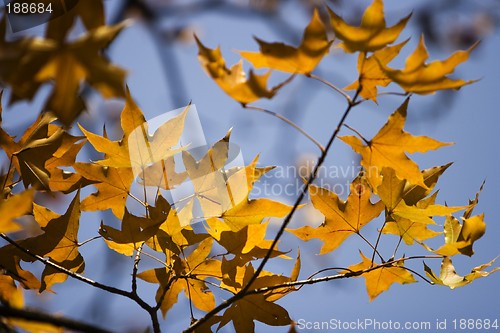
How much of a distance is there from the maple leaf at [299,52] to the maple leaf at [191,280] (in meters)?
0.40

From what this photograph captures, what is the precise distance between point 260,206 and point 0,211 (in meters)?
0.45

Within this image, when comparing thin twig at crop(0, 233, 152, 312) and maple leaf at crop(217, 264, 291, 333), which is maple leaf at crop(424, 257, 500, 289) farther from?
thin twig at crop(0, 233, 152, 312)

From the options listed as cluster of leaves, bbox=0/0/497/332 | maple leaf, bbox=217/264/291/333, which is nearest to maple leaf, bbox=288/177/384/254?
cluster of leaves, bbox=0/0/497/332

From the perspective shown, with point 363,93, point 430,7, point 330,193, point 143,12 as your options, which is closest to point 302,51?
point 363,93

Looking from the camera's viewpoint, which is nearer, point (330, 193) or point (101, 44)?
point (101, 44)

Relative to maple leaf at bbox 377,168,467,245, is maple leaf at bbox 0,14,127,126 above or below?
below

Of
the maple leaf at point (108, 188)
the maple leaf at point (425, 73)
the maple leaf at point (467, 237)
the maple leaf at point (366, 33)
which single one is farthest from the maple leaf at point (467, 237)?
the maple leaf at point (108, 188)

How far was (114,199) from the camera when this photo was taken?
1.04 meters

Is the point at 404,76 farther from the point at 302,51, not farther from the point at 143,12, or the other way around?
the point at 143,12

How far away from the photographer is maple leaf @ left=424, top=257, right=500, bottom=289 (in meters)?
1.01

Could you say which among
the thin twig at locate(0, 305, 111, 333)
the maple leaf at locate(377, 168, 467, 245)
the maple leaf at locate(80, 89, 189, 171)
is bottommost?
the thin twig at locate(0, 305, 111, 333)

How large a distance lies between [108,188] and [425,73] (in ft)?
2.22

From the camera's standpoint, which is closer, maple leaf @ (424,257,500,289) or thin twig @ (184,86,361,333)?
thin twig @ (184,86,361,333)

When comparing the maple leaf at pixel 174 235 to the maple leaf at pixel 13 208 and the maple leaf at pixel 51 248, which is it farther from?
the maple leaf at pixel 13 208
